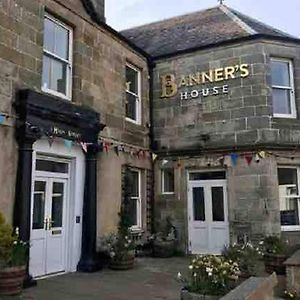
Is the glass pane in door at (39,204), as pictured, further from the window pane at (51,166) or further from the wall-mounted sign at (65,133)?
the wall-mounted sign at (65,133)

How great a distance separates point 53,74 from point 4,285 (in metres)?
4.95

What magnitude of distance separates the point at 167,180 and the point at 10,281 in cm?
772

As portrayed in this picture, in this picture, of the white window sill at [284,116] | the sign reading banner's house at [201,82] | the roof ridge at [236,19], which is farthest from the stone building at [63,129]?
the white window sill at [284,116]

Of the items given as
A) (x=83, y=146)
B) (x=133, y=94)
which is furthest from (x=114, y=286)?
(x=133, y=94)

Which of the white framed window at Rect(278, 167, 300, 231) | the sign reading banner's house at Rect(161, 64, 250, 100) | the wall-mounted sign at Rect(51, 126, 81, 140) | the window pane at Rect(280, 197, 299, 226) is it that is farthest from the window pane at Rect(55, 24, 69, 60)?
the window pane at Rect(280, 197, 299, 226)

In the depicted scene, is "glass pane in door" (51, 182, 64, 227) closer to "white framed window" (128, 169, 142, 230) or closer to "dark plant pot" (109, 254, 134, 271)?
"dark plant pot" (109, 254, 134, 271)

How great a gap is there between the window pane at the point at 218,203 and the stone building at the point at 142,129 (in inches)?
1.4

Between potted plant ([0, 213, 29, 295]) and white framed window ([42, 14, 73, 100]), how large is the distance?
3.58m

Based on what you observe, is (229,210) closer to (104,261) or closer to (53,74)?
(104,261)

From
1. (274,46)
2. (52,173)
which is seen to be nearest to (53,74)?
(52,173)

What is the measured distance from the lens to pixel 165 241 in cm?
1283

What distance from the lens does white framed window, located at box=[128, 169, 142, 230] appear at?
12.7 m

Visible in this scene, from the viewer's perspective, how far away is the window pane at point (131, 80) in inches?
520

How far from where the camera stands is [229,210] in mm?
12633
